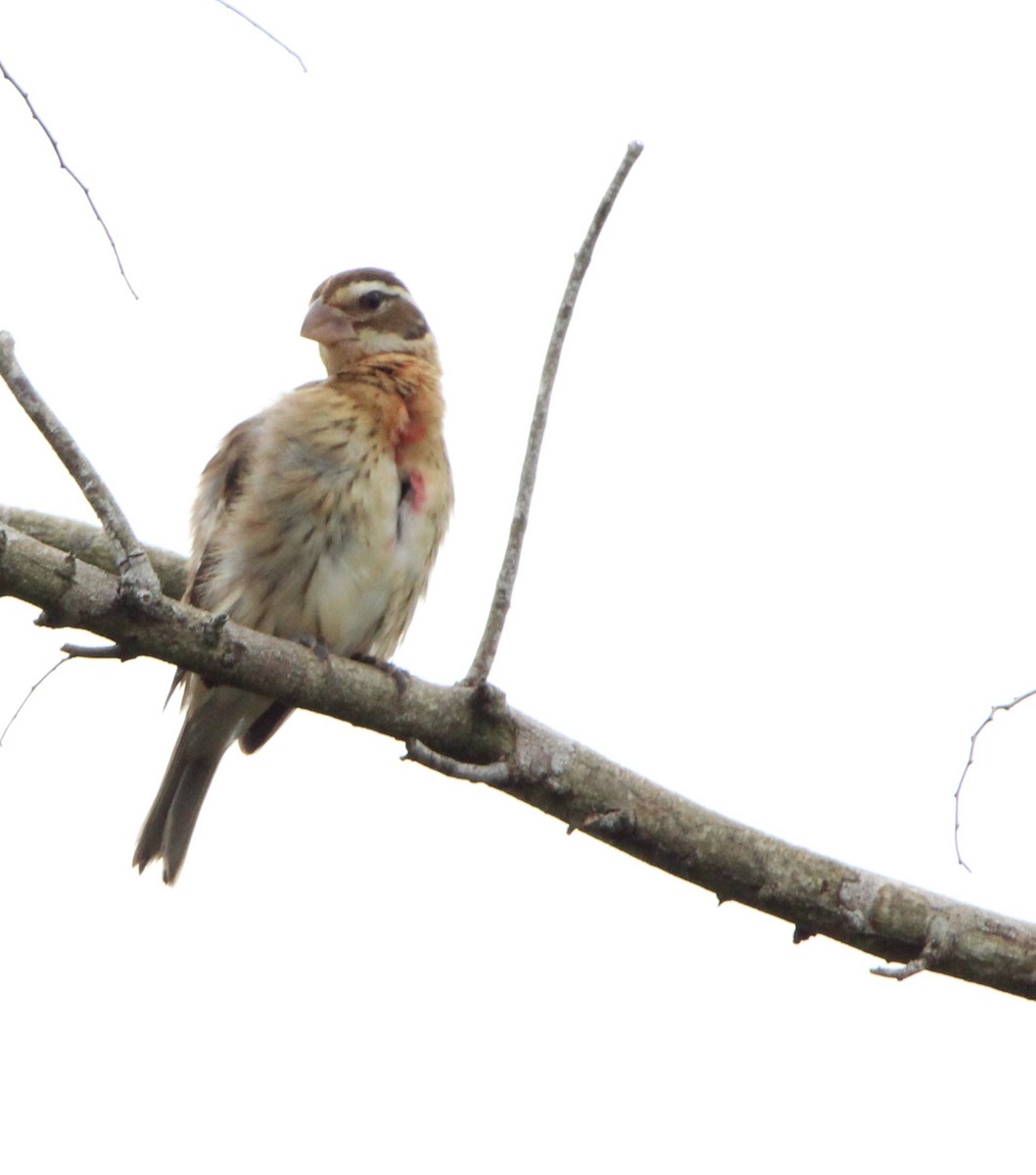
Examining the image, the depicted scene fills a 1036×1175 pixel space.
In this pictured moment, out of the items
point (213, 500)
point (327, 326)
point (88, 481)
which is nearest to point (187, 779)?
point (213, 500)

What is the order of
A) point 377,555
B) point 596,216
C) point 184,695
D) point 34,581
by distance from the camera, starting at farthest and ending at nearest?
1. point 184,695
2. point 377,555
3. point 596,216
4. point 34,581

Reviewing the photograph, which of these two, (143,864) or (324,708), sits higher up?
(324,708)

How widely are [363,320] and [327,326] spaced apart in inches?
6.7

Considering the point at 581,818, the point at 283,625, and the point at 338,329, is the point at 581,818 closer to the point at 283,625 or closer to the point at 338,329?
the point at 283,625

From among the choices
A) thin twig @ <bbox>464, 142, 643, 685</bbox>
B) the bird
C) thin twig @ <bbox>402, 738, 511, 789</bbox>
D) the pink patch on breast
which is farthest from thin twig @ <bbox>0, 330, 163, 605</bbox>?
the pink patch on breast

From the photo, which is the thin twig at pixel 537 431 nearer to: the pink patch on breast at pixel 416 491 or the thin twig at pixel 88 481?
the thin twig at pixel 88 481

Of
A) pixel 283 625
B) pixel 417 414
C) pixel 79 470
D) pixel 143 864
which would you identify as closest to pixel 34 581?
pixel 79 470

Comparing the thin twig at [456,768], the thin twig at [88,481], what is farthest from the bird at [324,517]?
the thin twig at [88,481]

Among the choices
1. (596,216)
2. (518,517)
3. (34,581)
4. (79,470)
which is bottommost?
(34,581)

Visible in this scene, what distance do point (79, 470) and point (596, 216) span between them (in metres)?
1.38

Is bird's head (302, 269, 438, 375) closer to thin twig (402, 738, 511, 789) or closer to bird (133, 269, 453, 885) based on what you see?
bird (133, 269, 453, 885)

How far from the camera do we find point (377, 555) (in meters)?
5.87

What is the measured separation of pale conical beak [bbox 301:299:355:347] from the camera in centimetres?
655

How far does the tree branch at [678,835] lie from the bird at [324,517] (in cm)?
145
